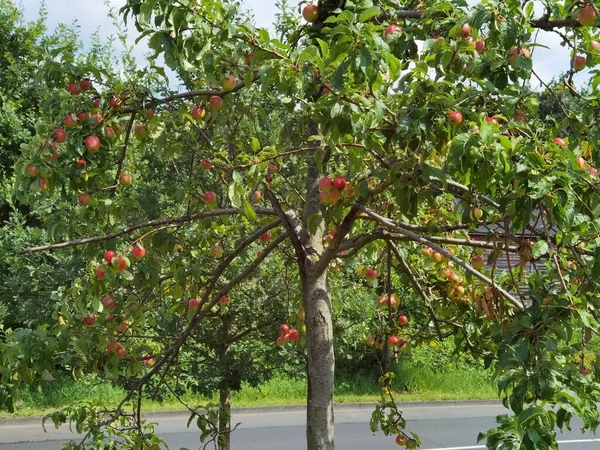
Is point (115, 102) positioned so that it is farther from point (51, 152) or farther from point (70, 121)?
point (51, 152)

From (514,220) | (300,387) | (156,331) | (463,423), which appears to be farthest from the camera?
(300,387)

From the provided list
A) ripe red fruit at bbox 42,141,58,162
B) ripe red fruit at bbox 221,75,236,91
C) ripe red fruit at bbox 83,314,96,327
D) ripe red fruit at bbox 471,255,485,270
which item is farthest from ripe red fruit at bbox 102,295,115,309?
ripe red fruit at bbox 471,255,485,270

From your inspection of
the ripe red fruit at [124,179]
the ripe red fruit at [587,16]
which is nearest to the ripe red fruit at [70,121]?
the ripe red fruit at [124,179]

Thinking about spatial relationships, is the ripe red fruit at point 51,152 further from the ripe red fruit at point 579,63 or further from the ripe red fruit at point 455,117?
the ripe red fruit at point 579,63

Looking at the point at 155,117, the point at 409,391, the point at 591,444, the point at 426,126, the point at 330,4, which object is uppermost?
the point at 330,4

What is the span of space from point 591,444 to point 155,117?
431 inches

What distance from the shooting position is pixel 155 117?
120 inches

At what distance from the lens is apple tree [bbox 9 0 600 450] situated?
1.97 meters

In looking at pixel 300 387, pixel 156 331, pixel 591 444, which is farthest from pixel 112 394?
pixel 591 444

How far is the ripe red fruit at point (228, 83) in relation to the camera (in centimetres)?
285

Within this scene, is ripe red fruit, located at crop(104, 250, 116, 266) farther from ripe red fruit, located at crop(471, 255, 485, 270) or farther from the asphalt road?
the asphalt road

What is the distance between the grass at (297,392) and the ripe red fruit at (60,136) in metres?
7.84

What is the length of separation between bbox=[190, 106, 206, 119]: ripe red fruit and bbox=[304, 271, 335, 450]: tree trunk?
88 centimetres

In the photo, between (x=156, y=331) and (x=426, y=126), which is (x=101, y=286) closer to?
(x=426, y=126)
